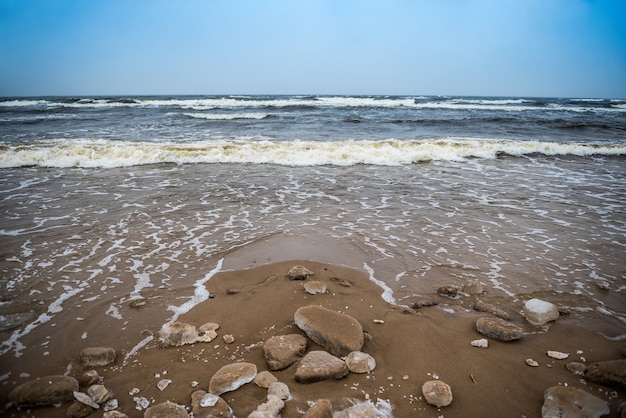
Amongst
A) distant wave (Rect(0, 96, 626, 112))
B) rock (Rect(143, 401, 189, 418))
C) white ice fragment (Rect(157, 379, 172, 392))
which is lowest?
white ice fragment (Rect(157, 379, 172, 392))

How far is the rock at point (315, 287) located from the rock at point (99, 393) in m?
1.89

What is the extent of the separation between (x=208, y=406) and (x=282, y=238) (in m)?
2.91

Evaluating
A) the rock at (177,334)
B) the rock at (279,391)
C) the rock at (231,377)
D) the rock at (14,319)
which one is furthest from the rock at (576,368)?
the rock at (14,319)

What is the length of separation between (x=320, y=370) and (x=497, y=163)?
428 inches

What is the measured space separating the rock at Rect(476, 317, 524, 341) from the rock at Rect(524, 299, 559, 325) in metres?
0.28

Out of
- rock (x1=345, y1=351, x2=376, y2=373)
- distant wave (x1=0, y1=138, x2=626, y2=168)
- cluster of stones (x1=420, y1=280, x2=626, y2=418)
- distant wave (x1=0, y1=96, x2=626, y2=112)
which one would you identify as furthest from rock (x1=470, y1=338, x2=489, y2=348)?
distant wave (x1=0, y1=96, x2=626, y2=112)

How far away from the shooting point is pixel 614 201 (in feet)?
22.1

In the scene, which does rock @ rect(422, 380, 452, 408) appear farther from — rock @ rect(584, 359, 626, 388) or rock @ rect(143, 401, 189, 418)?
rock @ rect(143, 401, 189, 418)

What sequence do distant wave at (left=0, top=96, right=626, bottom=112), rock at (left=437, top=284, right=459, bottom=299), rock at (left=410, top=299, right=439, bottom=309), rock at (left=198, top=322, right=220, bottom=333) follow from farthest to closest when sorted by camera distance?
distant wave at (left=0, top=96, right=626, bottom=112) < rock at (left=437, top=284, right=459, bottom=299) < rock at (left=410, top=299, right=439, bottom=309) < rock at (left=198, top=322, right=220, bottom=333)

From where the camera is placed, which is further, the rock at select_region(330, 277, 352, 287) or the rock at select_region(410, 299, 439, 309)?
the rock at select_region(330, 277, 352, 287)

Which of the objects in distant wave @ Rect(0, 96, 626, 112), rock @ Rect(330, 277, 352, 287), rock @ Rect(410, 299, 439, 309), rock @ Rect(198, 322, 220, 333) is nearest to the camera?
rock @ Rect(198, 322, 220, 333)

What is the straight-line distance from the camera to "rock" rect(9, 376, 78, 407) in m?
2.13

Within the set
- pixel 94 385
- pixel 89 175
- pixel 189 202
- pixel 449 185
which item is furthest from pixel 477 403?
pixel 89 175

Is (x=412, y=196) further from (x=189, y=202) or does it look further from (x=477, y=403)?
(x=477, y=403)
